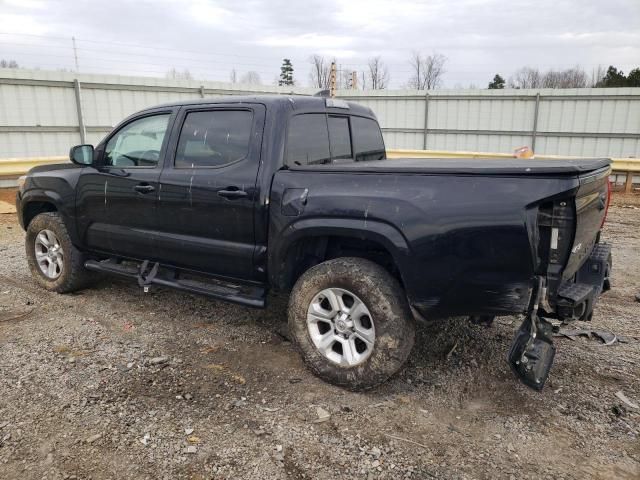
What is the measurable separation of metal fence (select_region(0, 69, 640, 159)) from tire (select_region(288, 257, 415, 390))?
11990 mm

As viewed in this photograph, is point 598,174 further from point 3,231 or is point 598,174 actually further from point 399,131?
point 399,131

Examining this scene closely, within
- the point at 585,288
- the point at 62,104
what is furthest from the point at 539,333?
the point at 62,104

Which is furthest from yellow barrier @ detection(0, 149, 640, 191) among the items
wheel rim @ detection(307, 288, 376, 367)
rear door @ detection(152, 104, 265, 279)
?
wheel rim @ detection(307, 288, 376, 367)

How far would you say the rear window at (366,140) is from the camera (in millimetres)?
4621

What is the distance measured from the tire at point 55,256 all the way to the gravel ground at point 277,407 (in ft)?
1.95

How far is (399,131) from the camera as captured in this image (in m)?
17.2

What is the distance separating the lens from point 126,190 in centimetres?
446

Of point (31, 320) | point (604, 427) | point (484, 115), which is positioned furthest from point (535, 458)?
point (484, 115)

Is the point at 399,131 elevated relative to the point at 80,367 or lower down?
elevated

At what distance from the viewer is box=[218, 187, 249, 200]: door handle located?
370 cm

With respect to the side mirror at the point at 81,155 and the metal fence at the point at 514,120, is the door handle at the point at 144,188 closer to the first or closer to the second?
the side mirror at the point at 81,155

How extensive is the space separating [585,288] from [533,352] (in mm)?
590

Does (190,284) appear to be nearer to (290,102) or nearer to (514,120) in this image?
(290,102)

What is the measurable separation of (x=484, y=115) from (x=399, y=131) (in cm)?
277
